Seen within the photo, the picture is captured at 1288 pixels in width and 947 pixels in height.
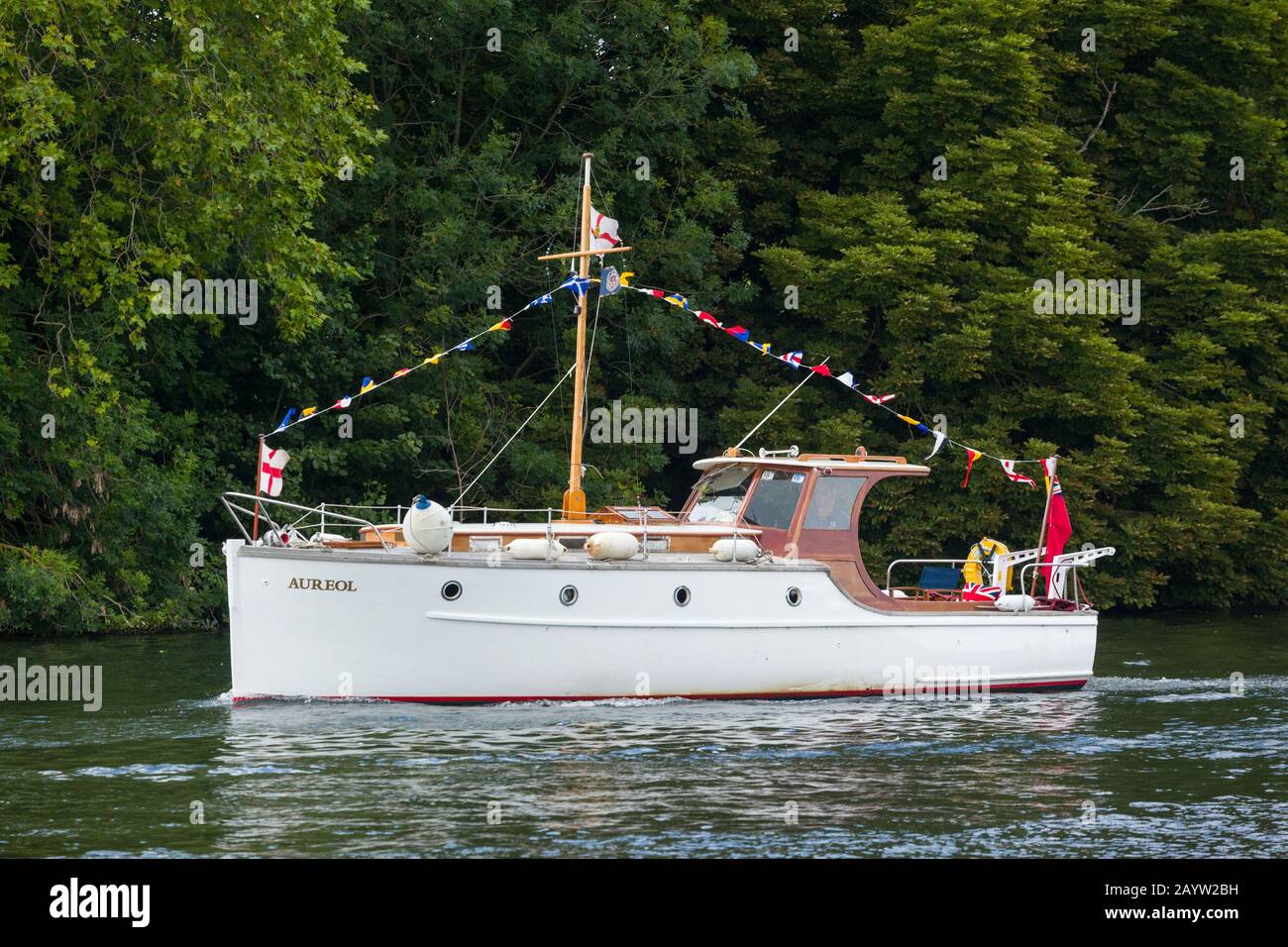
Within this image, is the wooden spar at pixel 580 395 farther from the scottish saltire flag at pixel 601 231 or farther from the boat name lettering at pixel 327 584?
the boat name lettering at pixel 327 584

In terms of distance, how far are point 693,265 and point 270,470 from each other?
733 inches

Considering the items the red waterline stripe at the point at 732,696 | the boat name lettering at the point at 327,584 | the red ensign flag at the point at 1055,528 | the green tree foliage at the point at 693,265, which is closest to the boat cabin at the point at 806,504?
the red waterline stripe at the point at 732,696

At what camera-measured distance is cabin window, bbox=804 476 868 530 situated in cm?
2241

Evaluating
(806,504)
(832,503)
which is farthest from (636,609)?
(832,503)

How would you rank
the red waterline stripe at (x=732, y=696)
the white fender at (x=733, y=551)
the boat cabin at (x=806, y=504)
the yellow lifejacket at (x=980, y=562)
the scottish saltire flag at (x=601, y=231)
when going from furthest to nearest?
1. the yellow lifejacket at (x=980, y=562)
2. the scottish saltire flag at (x=601, y=231)
3. the boat cabin at (x=806, y=504)
4. the white fender at (x=733, y=551)
5. the red waterline stripe at (x=732, y=696)

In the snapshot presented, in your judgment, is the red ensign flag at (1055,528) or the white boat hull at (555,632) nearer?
the white boat hull at (555,632)

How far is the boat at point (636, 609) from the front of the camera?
64.7ft

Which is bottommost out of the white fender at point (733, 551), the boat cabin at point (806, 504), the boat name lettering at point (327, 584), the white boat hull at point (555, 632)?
the white boat hull at point (555, 632)

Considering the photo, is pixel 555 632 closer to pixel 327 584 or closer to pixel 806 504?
pixel 327 584

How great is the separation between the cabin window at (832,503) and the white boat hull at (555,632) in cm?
87

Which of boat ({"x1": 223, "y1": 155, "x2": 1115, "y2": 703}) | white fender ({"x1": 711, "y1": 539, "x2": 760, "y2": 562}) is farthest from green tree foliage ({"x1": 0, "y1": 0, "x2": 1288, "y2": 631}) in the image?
white fender ({"x1": 711, "y1": 539, "x2": 760, "y2": 562})

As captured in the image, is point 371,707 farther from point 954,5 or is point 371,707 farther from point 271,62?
point 954,5

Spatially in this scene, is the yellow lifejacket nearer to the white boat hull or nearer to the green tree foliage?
the white boat hull

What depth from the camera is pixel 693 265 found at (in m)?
37.5
